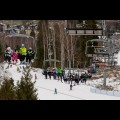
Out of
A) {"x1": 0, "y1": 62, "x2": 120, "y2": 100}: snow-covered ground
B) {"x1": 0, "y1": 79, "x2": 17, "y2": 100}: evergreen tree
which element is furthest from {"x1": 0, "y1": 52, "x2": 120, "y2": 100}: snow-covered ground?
{"x1": 0, "y1": 79, "x2": 17, "y2": 100}: evergreen tree

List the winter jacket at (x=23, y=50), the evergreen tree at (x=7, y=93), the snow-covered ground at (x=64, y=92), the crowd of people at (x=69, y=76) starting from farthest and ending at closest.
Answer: the crowd of people at (x=69, y=76) < the snow-covered ground at (x=64, y=92) < the winter jacket at (x=23, y=50) < the evergreen tree at (x=7, y=93)

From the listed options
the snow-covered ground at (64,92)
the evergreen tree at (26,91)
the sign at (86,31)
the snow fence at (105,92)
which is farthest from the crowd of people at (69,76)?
the sign at (86,31)

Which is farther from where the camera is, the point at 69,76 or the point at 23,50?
the point at 69,76

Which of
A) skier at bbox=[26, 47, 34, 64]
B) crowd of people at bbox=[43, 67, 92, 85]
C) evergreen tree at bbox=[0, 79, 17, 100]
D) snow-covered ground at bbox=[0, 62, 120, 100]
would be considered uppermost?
skier at bbox=[26, 47, 34, 64]

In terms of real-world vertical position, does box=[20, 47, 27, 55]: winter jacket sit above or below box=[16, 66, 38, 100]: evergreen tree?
above

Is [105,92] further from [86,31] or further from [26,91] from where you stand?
[86,31]

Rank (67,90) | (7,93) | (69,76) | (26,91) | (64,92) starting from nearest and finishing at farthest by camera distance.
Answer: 1. (7,93)
2. (26,91)
3. (64,92)
4. (67,90)
5. (69,76)

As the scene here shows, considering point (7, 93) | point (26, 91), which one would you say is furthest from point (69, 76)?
point (7, 93)

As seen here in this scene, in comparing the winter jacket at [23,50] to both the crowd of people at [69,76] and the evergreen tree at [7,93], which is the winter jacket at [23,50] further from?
the crowd of people at [69,76]

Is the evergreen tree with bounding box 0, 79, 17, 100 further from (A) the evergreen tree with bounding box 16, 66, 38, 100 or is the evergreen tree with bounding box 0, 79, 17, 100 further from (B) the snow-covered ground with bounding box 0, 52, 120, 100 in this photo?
(B) the snow-covered ground with bounding box 0, 52, 120, 100
